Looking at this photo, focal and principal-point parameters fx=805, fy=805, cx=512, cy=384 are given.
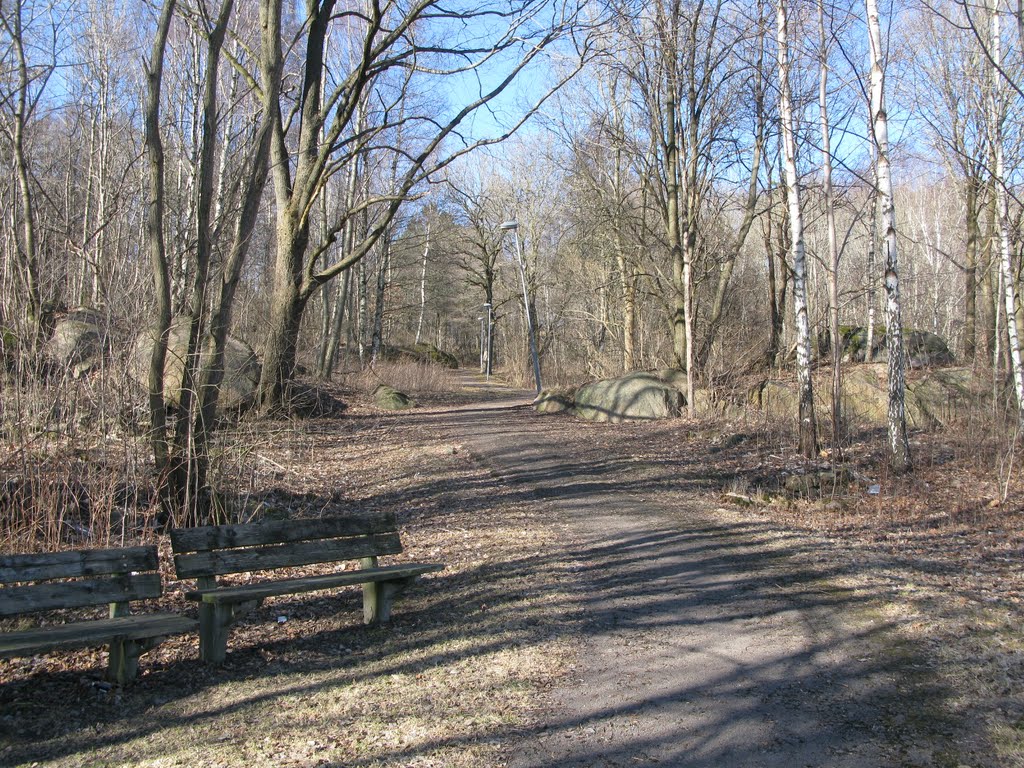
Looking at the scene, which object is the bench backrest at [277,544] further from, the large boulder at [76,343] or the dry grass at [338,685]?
the large boulder at [76,343]

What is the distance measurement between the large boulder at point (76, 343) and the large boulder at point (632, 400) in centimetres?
1184

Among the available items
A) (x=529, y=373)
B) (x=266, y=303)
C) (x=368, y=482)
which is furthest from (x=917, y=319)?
(x=368, y=482)

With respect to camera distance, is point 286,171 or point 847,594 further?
point 286,171

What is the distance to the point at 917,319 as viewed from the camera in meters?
33.6

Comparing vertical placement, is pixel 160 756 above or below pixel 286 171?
below

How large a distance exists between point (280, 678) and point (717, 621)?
9.47 ft

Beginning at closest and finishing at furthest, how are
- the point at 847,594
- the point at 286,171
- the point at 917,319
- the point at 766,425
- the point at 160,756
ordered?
the point at 160,756 < the point at 847,594 < the point at 766,425 < the point at 286,171 < the point at 917,319

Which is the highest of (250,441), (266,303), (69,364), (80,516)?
(266,303)

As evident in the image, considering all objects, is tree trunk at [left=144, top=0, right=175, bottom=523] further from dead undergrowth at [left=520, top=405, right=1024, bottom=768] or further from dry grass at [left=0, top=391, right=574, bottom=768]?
dead undergrowth at [left=520, top=405, right=1024, bottom=768]

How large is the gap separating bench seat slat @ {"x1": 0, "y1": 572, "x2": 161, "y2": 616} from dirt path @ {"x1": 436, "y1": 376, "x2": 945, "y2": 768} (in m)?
2.51

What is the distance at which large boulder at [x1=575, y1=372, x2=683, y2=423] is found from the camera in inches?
688

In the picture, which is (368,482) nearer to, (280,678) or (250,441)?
(250,441)

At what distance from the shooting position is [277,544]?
5.94m

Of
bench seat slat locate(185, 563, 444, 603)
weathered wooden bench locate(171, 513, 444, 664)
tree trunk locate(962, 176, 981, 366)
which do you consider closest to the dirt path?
bench seat slat locate(185, 563, 444, 603)
